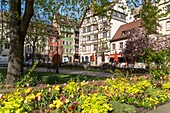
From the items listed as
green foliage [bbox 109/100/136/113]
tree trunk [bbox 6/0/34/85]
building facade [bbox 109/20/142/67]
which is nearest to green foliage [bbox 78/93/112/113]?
green foliage [bbox 109/100/136/113]

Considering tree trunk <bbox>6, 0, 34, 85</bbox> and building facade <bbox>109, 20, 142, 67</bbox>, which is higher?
building facade <bbox>109, 20, 142, 67</bbox>

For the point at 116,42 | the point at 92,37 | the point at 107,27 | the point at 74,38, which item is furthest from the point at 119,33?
the point at 107,27

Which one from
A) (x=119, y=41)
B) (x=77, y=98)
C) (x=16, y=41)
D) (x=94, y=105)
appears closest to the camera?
(x=94, y=105)

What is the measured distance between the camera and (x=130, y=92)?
452cm

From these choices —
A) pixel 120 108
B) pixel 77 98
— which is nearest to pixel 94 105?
pixel 77 98

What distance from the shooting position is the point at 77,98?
358 cm

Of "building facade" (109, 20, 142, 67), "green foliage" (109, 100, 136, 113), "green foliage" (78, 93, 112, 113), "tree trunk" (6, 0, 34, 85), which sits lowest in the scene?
"green foliage" (109, 100, 136, 113)

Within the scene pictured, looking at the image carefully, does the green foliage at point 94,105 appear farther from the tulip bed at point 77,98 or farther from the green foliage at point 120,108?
the green foliage at point 120,108

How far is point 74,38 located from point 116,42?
24365mm

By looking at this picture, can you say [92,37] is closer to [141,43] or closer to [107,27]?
[141,43]

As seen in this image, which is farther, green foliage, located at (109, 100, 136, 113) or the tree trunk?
the tree trunk

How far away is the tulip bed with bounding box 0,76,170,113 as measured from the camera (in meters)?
2.88

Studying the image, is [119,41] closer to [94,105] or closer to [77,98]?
[77,98]

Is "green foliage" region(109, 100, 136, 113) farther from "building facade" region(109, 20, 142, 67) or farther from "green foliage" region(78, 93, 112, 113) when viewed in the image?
"building facade" region(109, 20, 142, 67)
